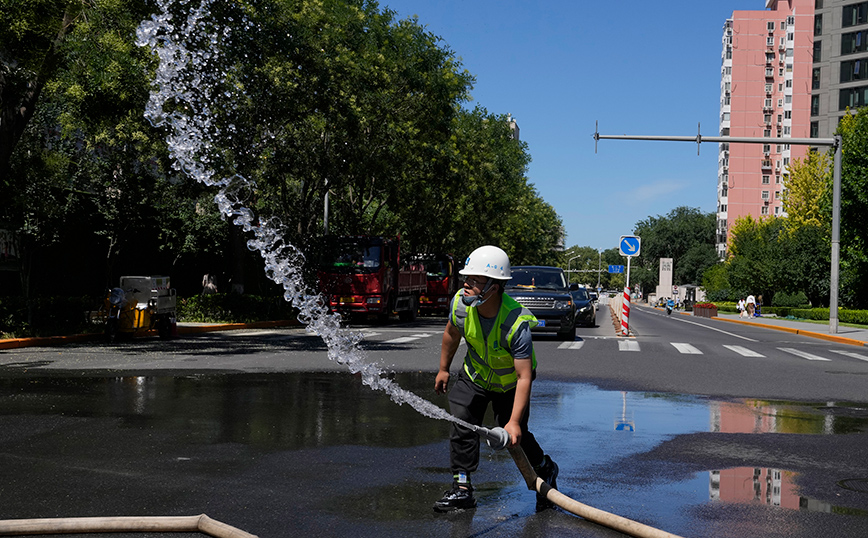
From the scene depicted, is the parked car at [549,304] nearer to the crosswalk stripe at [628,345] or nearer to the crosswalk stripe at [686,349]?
the crosswalk stripe at [628,345]

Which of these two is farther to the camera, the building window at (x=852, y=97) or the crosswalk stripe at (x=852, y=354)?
the building window at (x=852, y=97)

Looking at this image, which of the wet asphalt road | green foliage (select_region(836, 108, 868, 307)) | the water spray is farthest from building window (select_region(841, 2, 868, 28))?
the wet asphalt road

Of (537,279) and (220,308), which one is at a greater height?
(537,279)

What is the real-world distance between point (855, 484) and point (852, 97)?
311 ft

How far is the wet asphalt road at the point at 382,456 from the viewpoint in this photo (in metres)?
5.34

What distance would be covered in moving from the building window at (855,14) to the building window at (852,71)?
401cm

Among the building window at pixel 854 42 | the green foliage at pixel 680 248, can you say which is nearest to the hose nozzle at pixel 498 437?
the building window at pixel 854 42

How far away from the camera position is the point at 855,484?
6551mm

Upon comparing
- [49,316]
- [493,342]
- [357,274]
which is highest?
[357,274]

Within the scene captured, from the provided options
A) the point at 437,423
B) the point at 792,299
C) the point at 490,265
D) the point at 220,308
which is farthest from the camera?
the point at 792,299

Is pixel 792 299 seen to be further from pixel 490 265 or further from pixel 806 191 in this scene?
pixel 490 265

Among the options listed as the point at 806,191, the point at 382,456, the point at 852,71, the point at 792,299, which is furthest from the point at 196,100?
the point at 852,71

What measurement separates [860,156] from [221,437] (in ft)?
154

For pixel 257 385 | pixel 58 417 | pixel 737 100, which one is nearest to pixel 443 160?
Result: pixel 257 385
